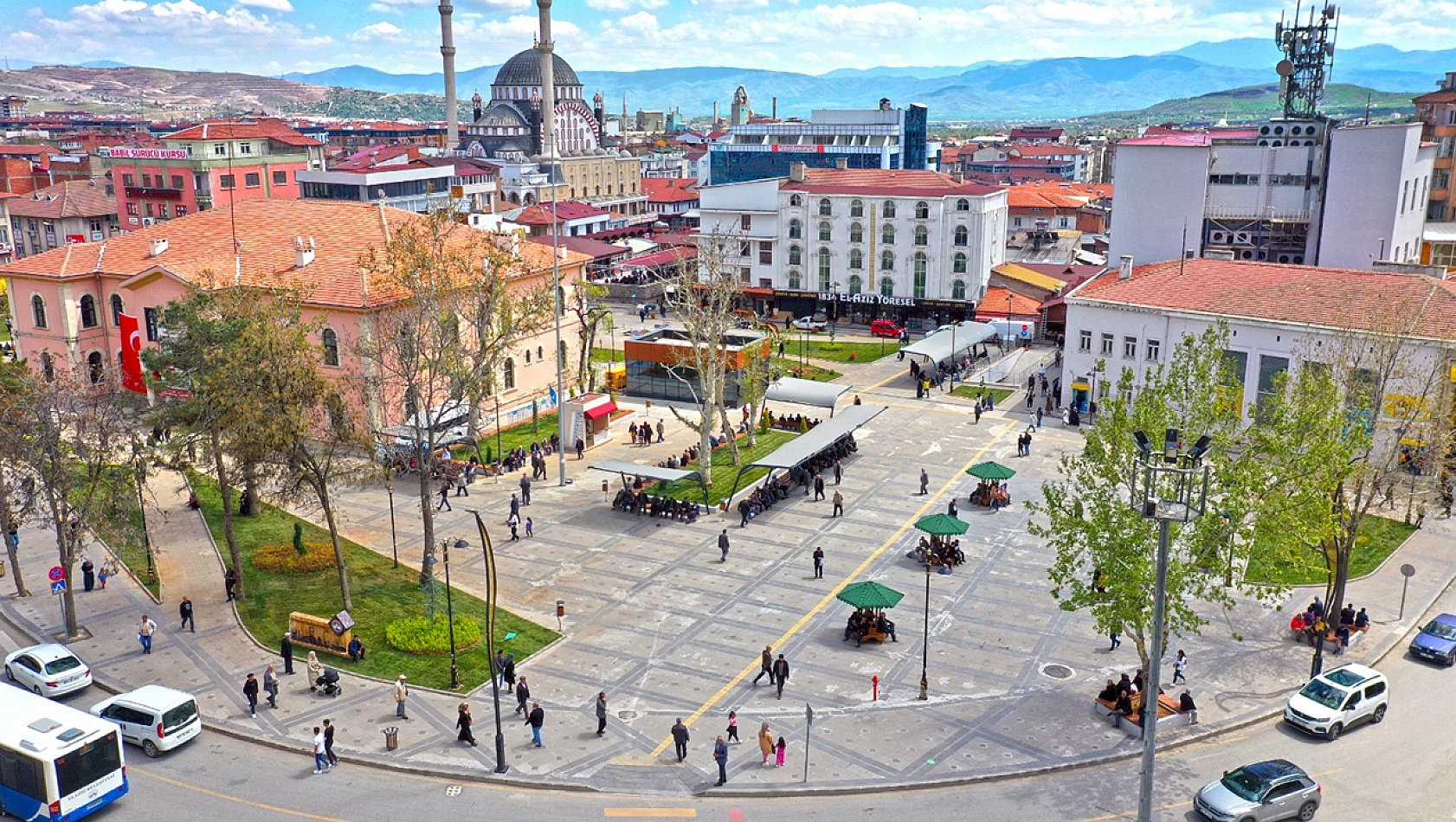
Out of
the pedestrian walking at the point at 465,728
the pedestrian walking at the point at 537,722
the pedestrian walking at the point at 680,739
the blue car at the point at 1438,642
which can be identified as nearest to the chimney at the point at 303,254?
the pedestrian walking at the point at 465,728

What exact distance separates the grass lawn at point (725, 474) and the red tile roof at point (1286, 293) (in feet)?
60.9

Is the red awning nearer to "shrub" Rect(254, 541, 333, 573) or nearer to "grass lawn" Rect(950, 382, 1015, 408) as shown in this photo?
"shrub" Rect(254, 541, 333, 573)

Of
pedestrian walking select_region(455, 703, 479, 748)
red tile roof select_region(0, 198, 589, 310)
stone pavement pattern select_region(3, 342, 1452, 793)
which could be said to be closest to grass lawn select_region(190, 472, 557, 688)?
stone pavement pattern select_region(3, 342, 1452, 793)

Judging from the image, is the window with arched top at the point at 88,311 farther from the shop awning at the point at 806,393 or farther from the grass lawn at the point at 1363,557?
the grass lawn at the point at 1363,557

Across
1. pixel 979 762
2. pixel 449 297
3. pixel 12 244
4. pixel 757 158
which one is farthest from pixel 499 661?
pixel 757 158

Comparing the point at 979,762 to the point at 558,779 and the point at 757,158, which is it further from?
the point at 757,158

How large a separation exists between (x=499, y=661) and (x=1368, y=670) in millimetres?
24097

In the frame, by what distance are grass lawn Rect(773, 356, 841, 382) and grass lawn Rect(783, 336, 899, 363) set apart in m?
2.33

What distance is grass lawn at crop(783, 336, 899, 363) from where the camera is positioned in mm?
76062

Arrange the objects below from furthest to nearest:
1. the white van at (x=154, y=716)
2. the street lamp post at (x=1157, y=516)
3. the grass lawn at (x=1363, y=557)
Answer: the grass lawn at (x=1363, y=557) → the white van at (x=154, y=716) → the street lamp post at (x=1157, y=516)

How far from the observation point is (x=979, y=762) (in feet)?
88.6

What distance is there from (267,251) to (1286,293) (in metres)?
51.3

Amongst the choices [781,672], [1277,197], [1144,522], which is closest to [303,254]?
[781,672]

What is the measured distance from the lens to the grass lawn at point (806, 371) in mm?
68375
